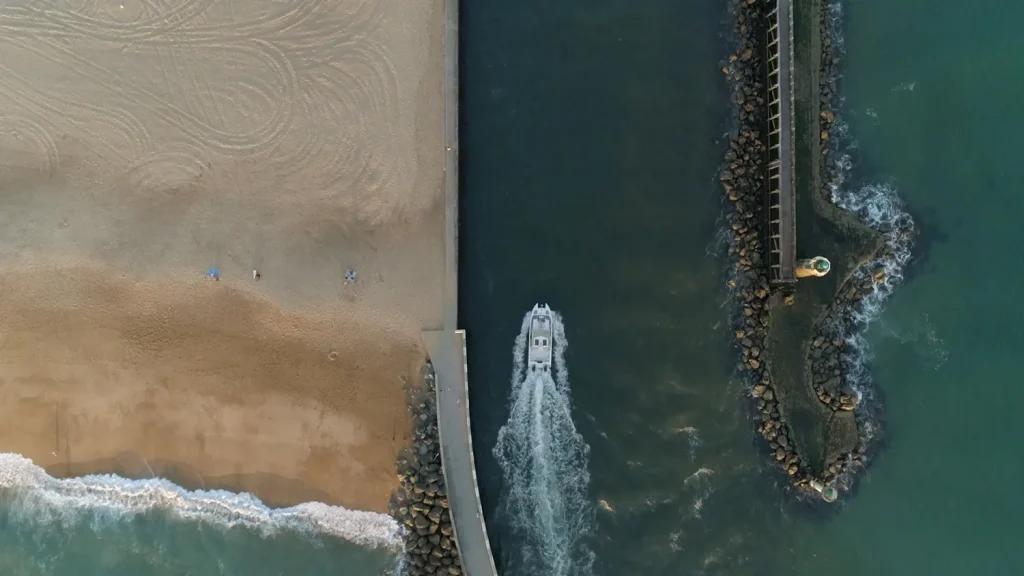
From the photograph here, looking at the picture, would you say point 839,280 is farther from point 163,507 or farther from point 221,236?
point 163,507

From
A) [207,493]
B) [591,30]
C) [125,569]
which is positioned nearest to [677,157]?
[591,30]

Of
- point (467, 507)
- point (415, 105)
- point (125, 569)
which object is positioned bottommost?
point (125, 569)

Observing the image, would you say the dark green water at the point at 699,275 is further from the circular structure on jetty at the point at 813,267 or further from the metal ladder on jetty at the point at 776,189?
the circular structure on jetty at the point at 813,267

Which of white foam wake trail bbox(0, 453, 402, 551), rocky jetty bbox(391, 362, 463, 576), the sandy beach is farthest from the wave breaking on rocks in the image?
white foam wake trail bbox(0, 453, 402, 551)

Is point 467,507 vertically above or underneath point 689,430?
underneath

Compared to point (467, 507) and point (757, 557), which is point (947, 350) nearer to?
point (757, 557)

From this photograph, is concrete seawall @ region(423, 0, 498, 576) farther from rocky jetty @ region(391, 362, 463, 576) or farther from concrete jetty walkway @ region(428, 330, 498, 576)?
rocky jetty @ region(391, 362, 463, 576)
